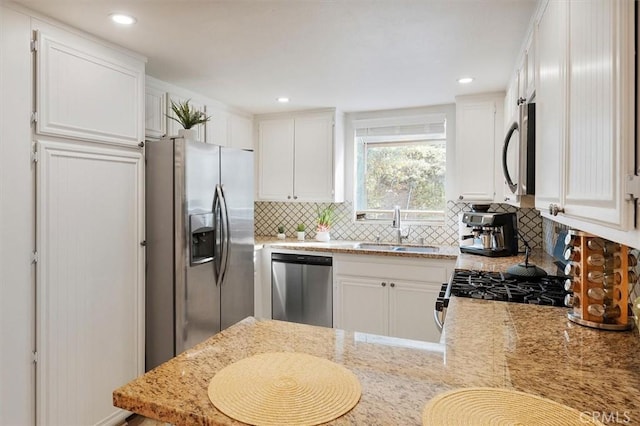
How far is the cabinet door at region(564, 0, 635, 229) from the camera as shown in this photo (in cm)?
68

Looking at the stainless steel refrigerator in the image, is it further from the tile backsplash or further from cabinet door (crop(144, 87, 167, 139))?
the tile backsplash

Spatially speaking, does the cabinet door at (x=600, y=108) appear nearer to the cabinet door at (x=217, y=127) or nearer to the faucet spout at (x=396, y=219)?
the faucet spout at (x=396, y=219)

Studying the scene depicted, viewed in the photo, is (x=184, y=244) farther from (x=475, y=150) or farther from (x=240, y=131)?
(x=475, y=150)

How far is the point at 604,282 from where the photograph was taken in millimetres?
1286

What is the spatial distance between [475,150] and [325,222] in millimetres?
1629

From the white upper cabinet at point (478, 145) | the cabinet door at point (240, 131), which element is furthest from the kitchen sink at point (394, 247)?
the cabinet door at point (240, 131)

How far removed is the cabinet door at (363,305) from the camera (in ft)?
10.8

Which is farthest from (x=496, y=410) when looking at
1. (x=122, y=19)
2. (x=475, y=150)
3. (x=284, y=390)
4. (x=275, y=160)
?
(x=275, y=160)

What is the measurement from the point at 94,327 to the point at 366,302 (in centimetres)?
208

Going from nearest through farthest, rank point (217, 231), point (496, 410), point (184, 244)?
1. point (496, 410)
2. point (184, 244)
3. point (217, 231)

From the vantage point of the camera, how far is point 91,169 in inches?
83.7

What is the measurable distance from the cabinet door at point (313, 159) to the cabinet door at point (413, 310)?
121 centimetres

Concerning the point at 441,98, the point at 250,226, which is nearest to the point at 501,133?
the point at 441,98

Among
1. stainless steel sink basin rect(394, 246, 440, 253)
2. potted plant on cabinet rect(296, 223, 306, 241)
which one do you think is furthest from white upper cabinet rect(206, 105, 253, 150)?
stainless steel sink basin rect(394, 246, 440, 253)
